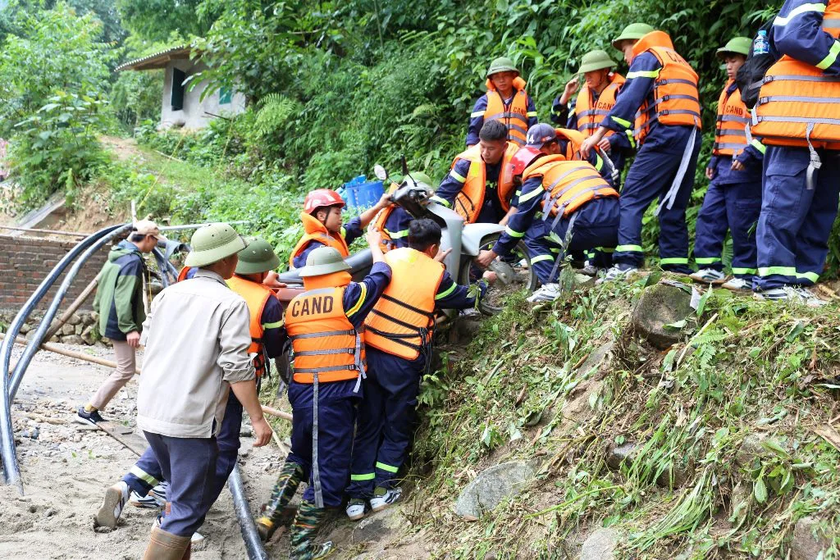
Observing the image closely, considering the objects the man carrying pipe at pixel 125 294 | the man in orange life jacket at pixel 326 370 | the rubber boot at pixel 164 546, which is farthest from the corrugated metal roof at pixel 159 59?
the rubber boot at pixel 164 546

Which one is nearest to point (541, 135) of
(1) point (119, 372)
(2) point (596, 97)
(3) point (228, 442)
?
(2) point (596, 97)

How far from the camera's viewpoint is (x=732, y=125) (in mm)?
6090

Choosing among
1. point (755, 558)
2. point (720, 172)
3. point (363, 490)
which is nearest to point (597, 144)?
point (720, 172)

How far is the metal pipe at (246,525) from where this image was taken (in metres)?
4.76

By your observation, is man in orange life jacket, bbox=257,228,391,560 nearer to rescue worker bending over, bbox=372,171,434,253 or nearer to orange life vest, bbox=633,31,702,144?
rescue worker bending over, bbox=372,171,434,253

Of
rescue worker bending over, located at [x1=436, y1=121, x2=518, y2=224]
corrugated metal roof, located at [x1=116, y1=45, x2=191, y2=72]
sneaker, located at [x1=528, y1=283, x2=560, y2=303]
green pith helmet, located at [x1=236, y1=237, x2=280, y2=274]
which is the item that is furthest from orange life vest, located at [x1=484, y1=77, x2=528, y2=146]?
corrugated metal roof, located at [x1=116, y1=45, x2=191, y2=72]

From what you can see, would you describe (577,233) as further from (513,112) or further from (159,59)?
(159,59)

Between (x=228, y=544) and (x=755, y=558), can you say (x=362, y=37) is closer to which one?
(x=228, y=544)

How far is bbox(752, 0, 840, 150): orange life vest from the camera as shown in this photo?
445 cm

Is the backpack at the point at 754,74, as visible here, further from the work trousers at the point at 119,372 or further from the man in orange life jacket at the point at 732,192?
the work trousers at the point at 119,372

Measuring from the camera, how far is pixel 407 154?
1129cm

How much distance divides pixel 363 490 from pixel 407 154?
6.95m

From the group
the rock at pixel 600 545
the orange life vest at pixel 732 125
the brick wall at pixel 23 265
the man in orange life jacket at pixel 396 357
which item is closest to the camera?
the rock at pixel 600 545

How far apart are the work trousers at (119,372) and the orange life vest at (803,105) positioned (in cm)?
539
